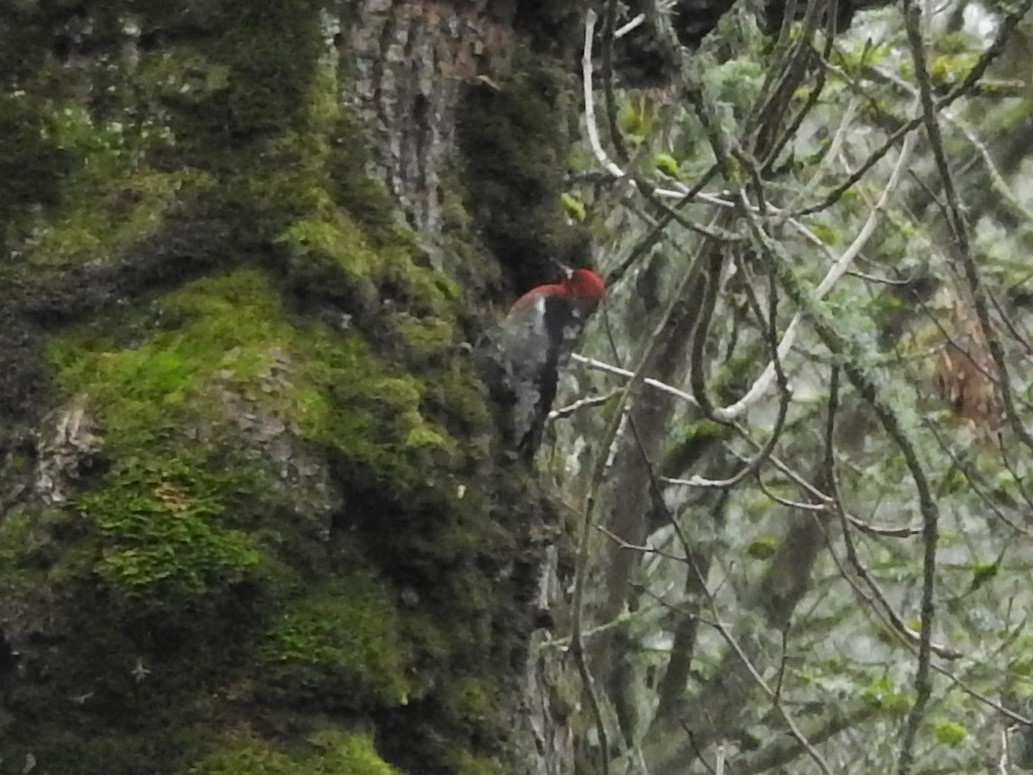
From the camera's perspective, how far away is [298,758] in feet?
4.21

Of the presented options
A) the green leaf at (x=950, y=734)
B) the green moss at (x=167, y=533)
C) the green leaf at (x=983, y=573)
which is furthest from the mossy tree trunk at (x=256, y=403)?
the green leaf at (x=983, y=573)

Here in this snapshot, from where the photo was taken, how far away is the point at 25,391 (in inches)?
54.9

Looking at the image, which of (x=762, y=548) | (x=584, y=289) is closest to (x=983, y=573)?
(x=762, y=548)

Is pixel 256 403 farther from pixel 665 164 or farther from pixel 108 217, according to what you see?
pixel 665 164

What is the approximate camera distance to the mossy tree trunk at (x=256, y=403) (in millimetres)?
1278

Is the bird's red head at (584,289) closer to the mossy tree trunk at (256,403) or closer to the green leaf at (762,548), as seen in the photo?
the mossy tree trunk at (256,403)

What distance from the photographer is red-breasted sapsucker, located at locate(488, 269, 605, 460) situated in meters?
1.69

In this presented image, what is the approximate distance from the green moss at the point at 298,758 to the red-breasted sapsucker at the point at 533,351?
19.7 inches

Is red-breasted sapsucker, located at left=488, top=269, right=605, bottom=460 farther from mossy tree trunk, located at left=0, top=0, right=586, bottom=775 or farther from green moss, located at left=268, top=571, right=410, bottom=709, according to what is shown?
green moss, located at left=268, top=571, right=410, bottom=709

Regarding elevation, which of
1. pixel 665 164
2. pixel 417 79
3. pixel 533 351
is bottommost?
pixel 665 164

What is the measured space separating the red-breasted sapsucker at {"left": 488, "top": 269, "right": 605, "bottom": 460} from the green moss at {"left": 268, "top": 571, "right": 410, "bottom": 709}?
1.21ft

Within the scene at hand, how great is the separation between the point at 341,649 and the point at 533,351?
1.72ft

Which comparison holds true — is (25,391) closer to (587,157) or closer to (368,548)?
(368,548)

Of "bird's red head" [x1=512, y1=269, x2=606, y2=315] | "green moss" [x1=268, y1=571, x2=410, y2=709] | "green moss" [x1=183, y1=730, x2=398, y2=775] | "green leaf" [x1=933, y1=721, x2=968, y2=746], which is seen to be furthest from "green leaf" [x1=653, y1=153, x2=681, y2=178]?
"green moss" [x1=183, y1=730, x2=398, y2=775]
